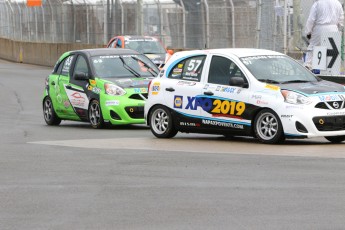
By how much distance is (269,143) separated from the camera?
575 inches

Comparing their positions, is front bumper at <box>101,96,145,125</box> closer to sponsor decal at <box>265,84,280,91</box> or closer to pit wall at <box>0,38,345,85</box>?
sponsor decal at <box>265,84,280,91</box>

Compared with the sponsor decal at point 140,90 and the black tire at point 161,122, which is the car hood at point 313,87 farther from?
the sponsor decal at point 140,90

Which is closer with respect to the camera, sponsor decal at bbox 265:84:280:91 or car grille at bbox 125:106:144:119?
sponsor decal at bbox 265:84:280:91

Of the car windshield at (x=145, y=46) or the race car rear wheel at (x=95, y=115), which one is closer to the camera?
the race car rear wheel at (x=95, y=115)

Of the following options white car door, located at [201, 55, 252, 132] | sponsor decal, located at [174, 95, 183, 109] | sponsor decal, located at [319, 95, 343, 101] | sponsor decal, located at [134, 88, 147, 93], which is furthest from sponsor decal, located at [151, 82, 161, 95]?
sponsor decal, located at [319, 95, 343, 101]

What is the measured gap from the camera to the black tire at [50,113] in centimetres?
2125

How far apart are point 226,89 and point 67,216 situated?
6876 millimetres

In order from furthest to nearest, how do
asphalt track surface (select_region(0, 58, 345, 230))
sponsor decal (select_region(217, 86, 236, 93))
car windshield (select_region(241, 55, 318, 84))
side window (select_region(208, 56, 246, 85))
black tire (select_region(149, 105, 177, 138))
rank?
1. black tire (select_region(149, 105, 177, 138))
2. side window (select_region(208, 56, 246, 85))
3. sponsor decal (select_region(217, 86, 236, 93))
4. car windshield (select_region(241, 55, 318, 84))
5. asphalt track surface (select_region(0, 58, 345, 230))

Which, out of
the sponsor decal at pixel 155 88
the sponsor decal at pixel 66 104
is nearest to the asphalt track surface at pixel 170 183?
the sponsor decal at pixel 155 88


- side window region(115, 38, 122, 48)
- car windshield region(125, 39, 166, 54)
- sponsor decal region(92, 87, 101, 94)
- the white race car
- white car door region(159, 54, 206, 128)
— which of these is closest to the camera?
the white race car

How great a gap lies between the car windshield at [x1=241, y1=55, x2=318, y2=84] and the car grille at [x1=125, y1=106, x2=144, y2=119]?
390 centimetres

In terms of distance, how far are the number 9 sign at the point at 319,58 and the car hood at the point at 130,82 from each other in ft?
11.7

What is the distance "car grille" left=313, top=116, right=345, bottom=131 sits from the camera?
1420 centimetres

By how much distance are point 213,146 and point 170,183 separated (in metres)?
4.29
